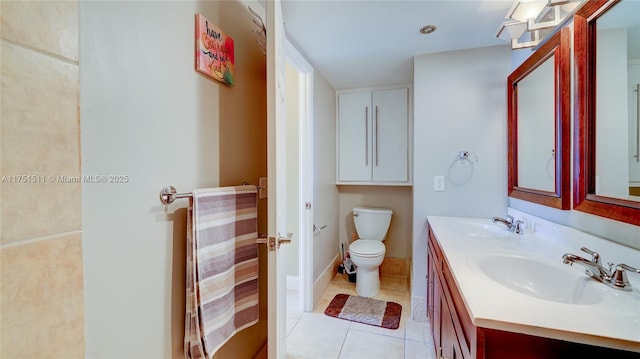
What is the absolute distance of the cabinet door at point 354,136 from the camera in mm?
2961

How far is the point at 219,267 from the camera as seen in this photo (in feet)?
3.40

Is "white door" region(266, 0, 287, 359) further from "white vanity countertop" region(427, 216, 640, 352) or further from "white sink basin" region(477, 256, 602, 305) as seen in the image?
"white sink basin" region(477, 256, 602, 305)

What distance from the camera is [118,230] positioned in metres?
0.73

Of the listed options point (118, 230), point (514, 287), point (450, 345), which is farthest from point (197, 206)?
point (514, 287)

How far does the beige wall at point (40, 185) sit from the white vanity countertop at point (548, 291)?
0.95 meters

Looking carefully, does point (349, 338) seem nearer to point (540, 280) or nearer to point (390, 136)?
point (540, 280)

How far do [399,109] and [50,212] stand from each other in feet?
9.45

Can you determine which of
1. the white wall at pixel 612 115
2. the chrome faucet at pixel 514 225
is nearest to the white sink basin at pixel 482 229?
the chrome faucet at pixel 514 225

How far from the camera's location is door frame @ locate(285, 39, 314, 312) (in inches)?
88.6

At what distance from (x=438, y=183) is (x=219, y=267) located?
5.75 ft

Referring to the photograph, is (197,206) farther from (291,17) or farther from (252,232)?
(291,17)

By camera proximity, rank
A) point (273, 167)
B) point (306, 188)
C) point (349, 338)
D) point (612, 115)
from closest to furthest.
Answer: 1. point (612, 115)
2. point (273, 167)
3. point (349, 338)
4. point (306, 188)

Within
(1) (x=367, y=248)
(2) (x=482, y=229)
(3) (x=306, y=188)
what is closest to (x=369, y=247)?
(1) (x=367, y=248)

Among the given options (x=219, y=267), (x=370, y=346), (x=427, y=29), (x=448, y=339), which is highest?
(x=427, y=29)
